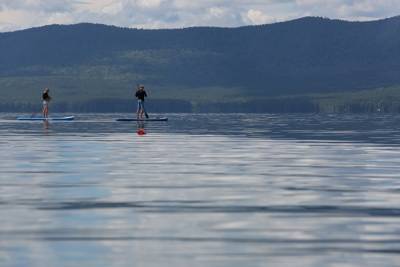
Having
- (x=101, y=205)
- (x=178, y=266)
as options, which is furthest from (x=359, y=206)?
(x=178, y=266)

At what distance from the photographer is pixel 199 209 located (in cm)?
2308

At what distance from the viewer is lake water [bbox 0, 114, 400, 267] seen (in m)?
17.4

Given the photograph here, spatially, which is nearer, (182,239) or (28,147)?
(182,239)

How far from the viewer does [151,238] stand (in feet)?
62.1

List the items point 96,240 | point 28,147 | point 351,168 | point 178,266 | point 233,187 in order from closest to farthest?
point 178,266 → point 96,240 → point 233,187 → point 351,168 → point 28,147

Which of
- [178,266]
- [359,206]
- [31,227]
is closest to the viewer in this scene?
[178,266]

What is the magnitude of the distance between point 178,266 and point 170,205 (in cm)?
756

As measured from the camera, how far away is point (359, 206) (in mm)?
23703

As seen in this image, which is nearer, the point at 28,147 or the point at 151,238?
the point at 151,238

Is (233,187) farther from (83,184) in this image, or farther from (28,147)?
(28,147)

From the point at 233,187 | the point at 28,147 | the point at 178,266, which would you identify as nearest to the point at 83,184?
the point at 233,187

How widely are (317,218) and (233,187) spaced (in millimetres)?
6527

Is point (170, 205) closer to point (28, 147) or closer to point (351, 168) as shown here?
point (351, 168)

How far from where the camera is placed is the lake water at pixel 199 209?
17359 mm
